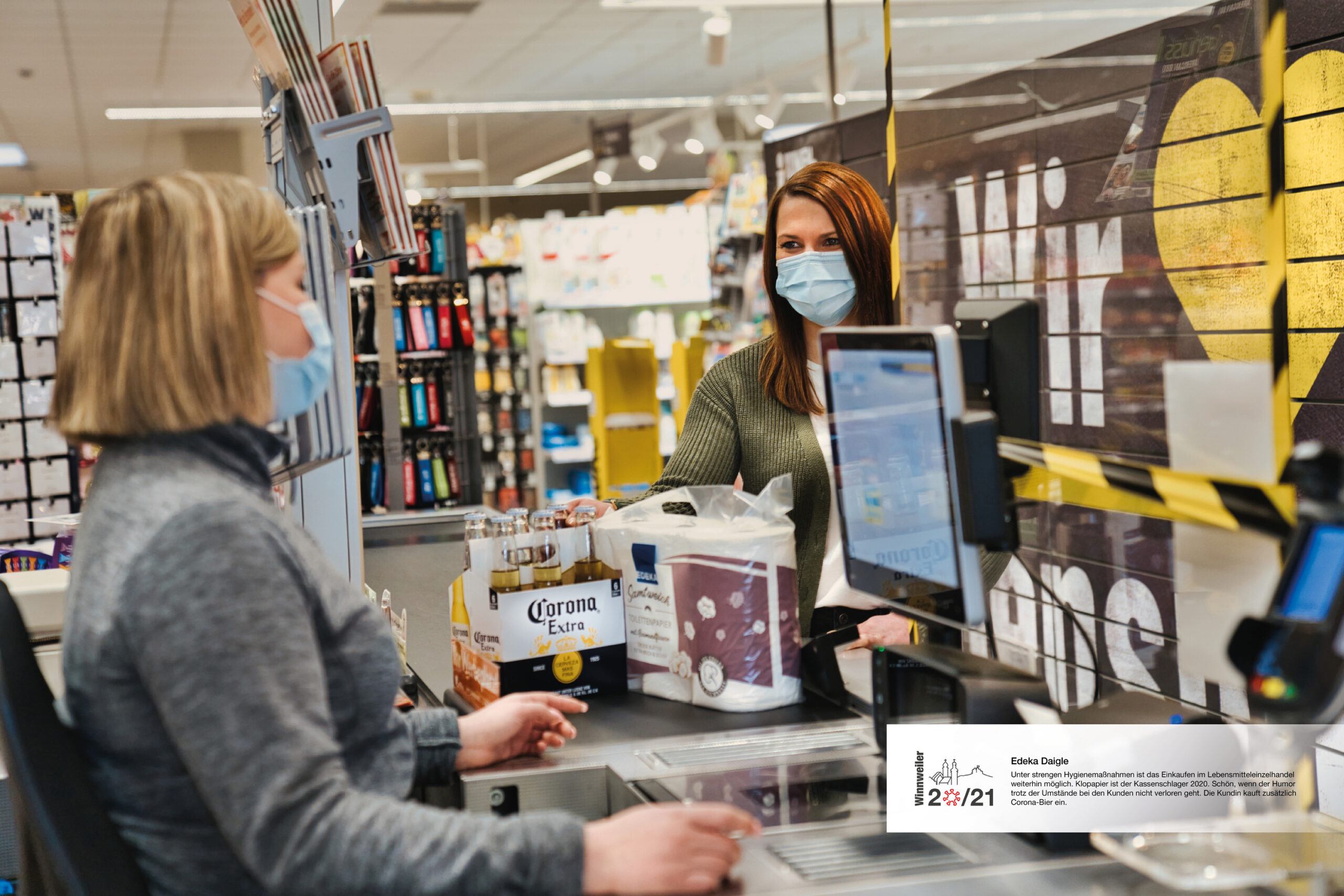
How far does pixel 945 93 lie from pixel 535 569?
263 centimetres

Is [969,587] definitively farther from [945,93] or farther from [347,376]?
[945,93]

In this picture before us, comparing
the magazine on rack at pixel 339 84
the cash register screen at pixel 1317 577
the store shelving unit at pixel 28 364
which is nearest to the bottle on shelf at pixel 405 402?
the store shelving unit at pixel 28 364

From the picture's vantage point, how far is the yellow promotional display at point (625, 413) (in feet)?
28.0

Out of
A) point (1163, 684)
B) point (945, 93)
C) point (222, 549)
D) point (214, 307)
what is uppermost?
point (945, 93)

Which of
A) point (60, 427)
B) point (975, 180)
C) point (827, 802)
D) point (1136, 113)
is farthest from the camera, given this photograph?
point (975, 180)

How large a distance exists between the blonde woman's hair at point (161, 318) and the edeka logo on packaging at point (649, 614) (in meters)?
0.70

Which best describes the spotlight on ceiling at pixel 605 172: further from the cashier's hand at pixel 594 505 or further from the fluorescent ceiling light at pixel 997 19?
Result: the cashier's hand at pixel 594 505

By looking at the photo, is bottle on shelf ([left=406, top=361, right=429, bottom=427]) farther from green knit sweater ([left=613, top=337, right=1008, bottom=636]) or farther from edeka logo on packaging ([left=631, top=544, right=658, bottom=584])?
edeka logo on packaging ([left=631, top=544, right=658, bottom=584])

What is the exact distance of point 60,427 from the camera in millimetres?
1167

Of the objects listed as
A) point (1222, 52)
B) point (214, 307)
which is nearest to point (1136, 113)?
point (1222, 52)

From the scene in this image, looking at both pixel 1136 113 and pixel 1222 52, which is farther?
pixel 1136 113

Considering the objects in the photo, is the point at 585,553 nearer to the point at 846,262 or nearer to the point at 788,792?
the point at 788,792

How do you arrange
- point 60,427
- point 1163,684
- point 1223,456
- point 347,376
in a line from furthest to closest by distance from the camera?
point 1163,684 → point 347,376 → point 60,427 → point 1223,456

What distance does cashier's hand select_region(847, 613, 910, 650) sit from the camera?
5.83 ft
